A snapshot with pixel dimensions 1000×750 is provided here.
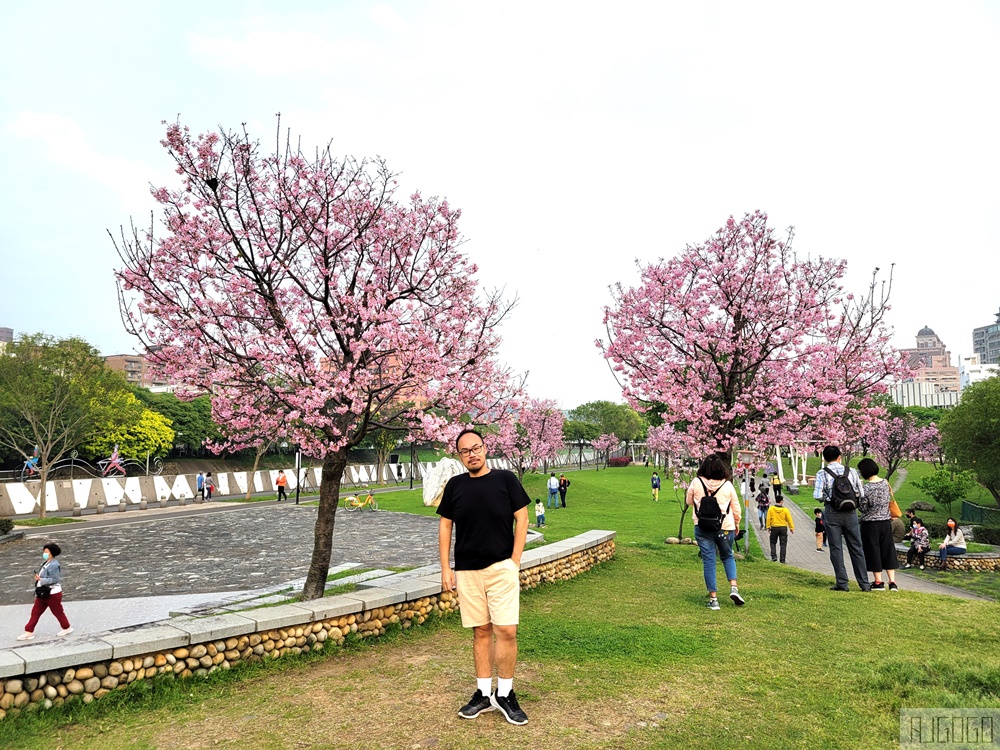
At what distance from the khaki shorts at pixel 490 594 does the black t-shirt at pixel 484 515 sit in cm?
7

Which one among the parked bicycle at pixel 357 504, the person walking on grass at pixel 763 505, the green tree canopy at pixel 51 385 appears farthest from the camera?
the parked bicycle at pixel 357 504

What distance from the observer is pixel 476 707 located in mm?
4824

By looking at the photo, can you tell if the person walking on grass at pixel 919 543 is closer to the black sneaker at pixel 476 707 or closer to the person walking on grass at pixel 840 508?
the person walking on grass at pixel 840 508

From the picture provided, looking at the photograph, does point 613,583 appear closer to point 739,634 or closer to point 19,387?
point 739,634

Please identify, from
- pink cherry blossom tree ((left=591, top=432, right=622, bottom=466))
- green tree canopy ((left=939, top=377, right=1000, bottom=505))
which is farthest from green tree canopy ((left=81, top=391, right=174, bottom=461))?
green tree canopy ((left=939, top=377, right=1000, bottom=505))

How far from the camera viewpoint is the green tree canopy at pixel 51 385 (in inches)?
1106

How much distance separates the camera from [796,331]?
1436 cm

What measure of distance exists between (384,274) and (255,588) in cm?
700

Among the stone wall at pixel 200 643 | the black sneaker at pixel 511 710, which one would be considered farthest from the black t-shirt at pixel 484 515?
the stone wall at pixel 200 643

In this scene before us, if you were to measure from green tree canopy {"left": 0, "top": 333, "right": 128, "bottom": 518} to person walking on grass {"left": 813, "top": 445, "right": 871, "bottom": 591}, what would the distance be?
30.9 meters

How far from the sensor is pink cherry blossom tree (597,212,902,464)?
14344mm

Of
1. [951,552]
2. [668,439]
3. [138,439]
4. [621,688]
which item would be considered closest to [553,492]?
[668,439]

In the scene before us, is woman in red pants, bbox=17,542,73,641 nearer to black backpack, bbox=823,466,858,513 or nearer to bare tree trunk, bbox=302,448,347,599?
bare tree trunk, bbox=302,448,347,599

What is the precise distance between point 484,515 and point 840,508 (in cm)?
649
